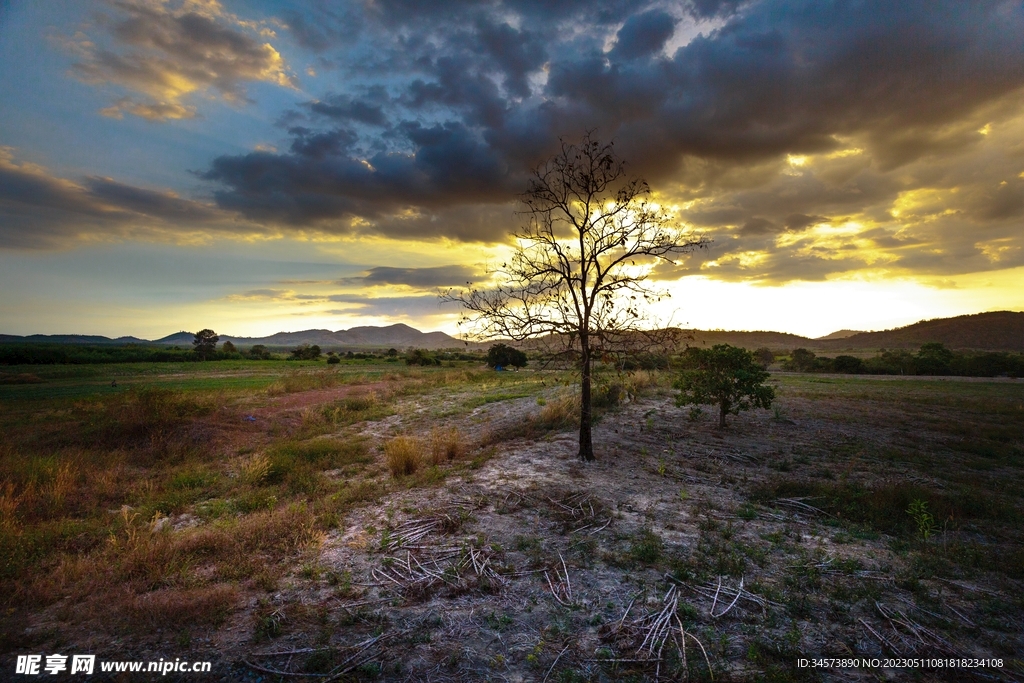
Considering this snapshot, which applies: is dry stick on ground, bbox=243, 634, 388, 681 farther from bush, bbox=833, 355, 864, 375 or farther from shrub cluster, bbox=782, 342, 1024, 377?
bush, bbox=833, 355, 864, 375

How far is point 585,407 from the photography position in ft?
35.4

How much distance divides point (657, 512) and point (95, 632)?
8.19 metres

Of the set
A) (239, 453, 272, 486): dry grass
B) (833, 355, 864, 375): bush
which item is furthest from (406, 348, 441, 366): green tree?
(239, 453, 272, 486): dry grass

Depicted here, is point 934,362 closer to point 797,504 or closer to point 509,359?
point 509,359

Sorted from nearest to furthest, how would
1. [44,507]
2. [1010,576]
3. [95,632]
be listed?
1. [95,632]
2. [1010,576]
3. [44,507]

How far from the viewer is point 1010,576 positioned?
580 centimetres

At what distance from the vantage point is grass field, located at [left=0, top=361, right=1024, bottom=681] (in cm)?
450

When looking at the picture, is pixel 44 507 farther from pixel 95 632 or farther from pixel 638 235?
pixel 638 235

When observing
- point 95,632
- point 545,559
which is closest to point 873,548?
point 545,559

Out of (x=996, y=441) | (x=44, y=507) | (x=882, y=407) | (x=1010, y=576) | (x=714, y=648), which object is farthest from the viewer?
(x=882, y=407)

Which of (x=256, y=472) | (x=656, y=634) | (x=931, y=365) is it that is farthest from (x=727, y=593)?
(x=931, y=365)

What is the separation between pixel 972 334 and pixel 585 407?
4324 inches

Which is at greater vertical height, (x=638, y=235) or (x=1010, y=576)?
(x=638, y=235)

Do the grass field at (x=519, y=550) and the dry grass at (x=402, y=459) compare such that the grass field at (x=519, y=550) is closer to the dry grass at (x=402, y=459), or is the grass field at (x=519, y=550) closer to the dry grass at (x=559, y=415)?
the dry grass at (x=402, y=459)
